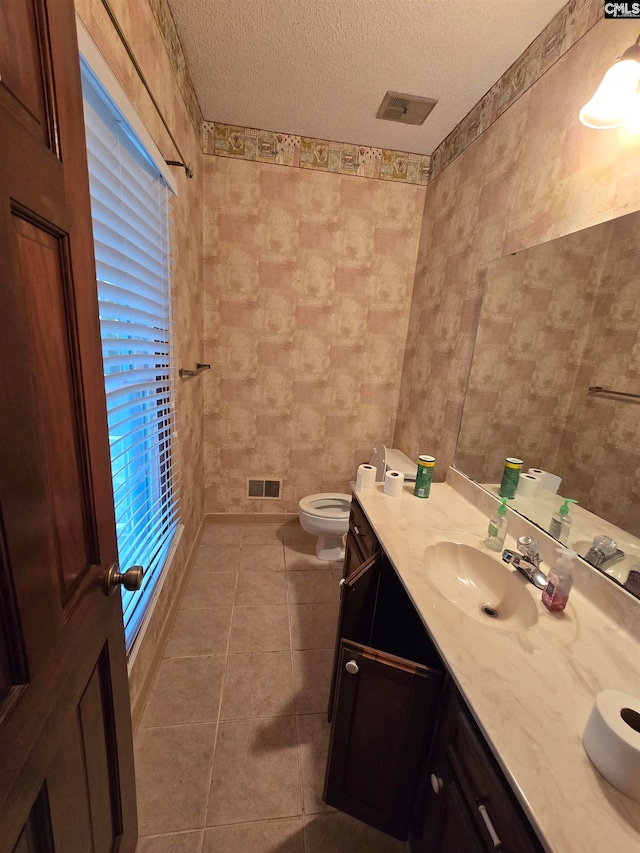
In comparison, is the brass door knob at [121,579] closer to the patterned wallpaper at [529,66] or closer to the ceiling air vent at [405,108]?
the patterned wallpaper at [529,66]

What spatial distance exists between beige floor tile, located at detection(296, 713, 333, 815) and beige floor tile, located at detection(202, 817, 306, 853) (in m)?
0.07

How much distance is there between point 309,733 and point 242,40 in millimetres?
2869

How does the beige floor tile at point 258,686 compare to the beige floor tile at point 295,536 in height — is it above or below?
below

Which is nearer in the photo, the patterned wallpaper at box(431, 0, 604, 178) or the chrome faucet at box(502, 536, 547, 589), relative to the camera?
the chrome faucet at box(502, 536, 547, 589)

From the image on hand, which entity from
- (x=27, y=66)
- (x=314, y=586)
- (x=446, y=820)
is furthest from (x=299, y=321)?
(x=446, y=820)

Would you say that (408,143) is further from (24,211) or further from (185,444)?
(24,211)

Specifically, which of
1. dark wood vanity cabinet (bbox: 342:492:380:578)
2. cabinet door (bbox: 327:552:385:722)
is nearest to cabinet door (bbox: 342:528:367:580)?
dark wood vanity cabinet (bbox: 342:492:380:578)

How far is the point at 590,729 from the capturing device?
1.92 feet

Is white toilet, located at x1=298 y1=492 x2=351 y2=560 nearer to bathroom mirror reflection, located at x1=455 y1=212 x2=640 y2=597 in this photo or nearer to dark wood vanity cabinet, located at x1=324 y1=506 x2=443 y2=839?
bathroom mirror reflection, located at x1=455 y1=212 x2=640 y2=597

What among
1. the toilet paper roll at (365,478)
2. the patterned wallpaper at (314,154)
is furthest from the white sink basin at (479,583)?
the patterned wallpaper at (314,154)

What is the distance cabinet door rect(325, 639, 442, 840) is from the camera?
863mm

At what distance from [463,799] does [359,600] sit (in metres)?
0.55

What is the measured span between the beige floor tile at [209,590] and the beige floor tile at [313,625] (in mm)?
397

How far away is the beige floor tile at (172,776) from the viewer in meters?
1.08
